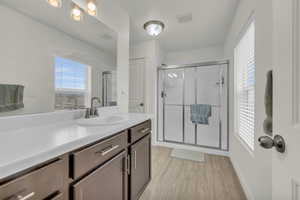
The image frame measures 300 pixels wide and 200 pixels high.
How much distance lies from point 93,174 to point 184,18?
98.4 inches

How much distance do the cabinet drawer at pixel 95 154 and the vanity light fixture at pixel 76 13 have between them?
127cm

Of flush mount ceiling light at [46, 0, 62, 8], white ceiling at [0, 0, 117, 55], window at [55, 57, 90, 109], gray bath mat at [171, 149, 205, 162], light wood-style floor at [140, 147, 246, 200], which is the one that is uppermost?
flush mount ceiling light at [46, 0, 62, 8]

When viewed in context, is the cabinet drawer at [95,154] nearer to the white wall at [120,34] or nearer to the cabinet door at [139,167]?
the cabinet door at [139,167]

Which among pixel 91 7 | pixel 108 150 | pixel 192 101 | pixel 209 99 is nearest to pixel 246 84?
pixel 209 99

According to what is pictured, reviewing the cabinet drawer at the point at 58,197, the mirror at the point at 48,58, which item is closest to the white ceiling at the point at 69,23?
the mirror at the point at 48,58

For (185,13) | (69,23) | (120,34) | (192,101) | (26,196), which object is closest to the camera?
(26,196)

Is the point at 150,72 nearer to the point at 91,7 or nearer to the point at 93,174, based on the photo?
the point at 91,7

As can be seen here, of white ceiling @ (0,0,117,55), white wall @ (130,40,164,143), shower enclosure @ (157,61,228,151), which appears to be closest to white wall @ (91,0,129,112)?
white ceiling @ (0,0,117,55)

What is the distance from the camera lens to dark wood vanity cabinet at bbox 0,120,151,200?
1.68 feet

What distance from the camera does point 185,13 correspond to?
83.9 inches

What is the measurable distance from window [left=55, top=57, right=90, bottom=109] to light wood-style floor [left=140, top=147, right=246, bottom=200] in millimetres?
1300

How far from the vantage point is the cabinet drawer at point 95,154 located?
2.35 feet

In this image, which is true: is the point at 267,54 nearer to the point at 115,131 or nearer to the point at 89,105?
the point at 115,131

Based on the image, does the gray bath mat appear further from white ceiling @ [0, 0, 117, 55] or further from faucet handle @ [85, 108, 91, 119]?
white ceiling @ [0, 0, 117, 55]
